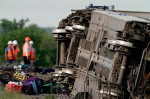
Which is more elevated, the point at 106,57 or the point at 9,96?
the point at 106,57

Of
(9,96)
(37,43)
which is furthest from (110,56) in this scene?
(37,43)

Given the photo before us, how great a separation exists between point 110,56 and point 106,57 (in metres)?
0.34

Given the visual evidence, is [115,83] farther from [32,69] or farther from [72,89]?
[32,69]

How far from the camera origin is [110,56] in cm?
1625

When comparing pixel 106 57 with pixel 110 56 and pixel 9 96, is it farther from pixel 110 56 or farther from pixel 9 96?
pixel 9 96

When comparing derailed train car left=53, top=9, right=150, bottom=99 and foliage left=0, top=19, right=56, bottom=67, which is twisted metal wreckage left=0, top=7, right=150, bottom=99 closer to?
derailed train car left=53, top=9, right=150, bottom=99

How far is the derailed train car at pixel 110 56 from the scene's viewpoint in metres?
15.0

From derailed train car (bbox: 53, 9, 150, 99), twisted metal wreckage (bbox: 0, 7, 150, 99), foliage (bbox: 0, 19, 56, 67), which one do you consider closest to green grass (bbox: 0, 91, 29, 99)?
twisted metal wreckage (bbox: 0, 7, 150, 99)

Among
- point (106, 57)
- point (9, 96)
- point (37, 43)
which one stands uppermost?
point (106, 57)

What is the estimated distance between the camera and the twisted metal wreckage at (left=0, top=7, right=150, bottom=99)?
15.1 metres

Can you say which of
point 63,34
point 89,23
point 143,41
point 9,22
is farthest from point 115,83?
point 9,22

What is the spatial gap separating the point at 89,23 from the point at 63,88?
3.09 metres

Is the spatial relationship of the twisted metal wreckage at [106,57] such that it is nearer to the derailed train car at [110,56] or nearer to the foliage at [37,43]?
the derailed train car at [110,56]

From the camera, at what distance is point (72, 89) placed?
20609 millimetres
